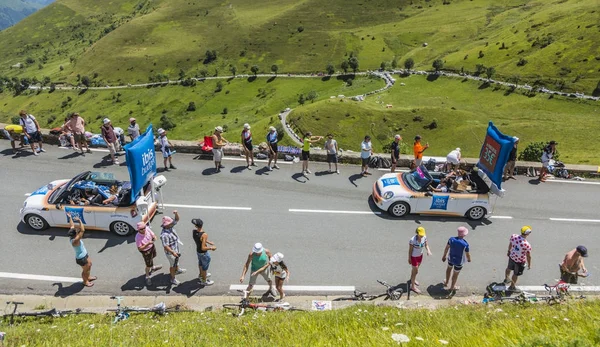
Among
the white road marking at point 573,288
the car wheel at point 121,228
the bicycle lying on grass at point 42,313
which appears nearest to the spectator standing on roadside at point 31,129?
the car wheel at point 121,228

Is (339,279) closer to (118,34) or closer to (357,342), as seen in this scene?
(357,342)

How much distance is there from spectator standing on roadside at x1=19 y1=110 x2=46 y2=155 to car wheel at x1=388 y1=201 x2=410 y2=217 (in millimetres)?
14966

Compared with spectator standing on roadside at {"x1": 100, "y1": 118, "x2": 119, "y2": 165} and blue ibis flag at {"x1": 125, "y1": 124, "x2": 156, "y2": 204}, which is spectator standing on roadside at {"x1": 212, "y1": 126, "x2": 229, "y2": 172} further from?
spectator standing on roadside at {"x1": 100, "y1": 118, "x2": 119, "y2": 165}

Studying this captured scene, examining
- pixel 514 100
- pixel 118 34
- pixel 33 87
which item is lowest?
pixel 33 87

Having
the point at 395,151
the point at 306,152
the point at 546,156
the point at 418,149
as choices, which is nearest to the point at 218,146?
the point at 306,152

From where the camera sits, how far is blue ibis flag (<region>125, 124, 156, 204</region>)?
1144 centimetres

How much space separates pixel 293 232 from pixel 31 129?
1233cm

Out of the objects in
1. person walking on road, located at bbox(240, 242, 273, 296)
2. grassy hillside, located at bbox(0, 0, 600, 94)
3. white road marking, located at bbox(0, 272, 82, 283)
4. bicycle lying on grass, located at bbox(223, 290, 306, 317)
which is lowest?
white road marking, located at bbox(0, 272, 82, 283)

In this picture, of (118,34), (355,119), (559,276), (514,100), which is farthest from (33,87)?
(559,276)

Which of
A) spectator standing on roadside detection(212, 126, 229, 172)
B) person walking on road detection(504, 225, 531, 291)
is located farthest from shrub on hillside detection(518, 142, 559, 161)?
spectator standing on roadside detection(212, 126, 229, 172)

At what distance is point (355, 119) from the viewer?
4812 cm

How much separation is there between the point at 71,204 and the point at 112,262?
2.39 m

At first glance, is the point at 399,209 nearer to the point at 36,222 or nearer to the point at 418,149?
the point at 418,149

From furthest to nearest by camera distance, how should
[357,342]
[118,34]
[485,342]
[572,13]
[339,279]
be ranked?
1. [118,34]
2. [572,13]
3. [339,279]
4. [357,342]
5. [485,342]
